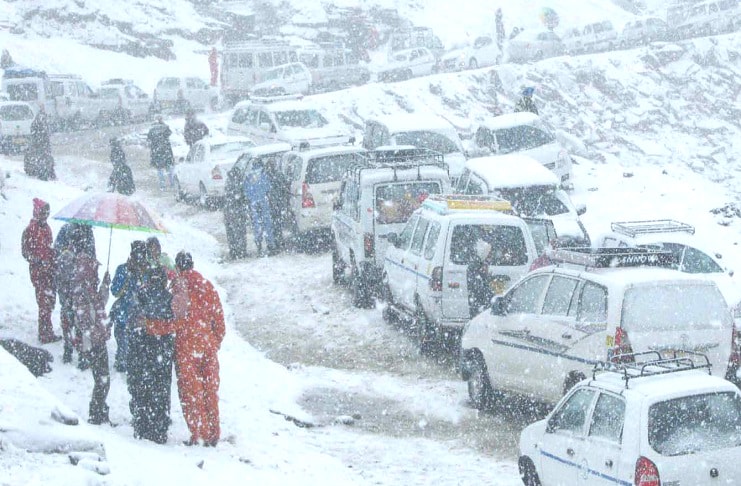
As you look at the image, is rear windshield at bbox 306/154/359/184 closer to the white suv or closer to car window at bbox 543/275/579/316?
the white suv

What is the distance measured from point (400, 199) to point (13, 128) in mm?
21443

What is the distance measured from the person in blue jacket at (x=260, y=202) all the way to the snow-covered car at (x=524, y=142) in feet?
25.1

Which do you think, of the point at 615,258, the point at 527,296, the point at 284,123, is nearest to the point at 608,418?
the point at 615,258

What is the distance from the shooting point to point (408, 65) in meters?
49.4

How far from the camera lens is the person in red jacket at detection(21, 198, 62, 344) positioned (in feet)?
39.0

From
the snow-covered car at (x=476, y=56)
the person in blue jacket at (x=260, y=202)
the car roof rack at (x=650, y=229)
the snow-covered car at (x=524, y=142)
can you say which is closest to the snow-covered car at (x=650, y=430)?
the car roof rack at (x=650, y=229)

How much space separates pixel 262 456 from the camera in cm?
1005

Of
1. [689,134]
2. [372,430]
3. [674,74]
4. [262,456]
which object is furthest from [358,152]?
[674,74]

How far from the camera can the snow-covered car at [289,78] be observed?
43375mm

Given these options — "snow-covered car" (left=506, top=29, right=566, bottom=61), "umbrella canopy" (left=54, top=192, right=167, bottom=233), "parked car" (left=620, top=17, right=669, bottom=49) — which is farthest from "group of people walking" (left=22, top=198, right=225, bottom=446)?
"parked car" (left=620, top=17, right=669, bottom=49)

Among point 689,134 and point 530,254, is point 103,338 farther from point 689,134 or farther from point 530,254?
point 689,134

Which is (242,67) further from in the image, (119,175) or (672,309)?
(672,309)

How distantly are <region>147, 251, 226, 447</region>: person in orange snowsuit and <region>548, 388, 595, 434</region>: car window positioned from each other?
3.04m

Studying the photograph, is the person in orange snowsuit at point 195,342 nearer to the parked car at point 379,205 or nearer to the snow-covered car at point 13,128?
the parked car at point 379,205
